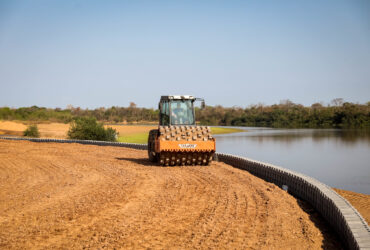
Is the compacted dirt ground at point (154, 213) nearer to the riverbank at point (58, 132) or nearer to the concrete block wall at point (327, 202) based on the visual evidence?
the concrete block wall at point (327, 202)

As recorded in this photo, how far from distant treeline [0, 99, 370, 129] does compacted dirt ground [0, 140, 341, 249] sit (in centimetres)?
6866

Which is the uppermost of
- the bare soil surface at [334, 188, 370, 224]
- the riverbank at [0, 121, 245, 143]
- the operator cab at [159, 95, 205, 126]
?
the operator cab at [159, 95, 205, 126]

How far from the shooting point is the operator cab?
52.1ft

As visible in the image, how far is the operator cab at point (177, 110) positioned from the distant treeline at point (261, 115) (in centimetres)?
6427

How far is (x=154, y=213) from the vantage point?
305 inches

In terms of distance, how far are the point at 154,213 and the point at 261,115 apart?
4070 inches

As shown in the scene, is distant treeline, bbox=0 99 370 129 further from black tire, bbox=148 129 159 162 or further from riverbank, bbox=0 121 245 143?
black tire, bbox=148 129 159 162

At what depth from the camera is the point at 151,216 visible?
752 centimetres

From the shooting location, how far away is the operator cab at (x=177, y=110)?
1588cm

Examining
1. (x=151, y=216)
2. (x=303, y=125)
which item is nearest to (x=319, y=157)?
(x=151, y=216)

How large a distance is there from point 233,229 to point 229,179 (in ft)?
17.4

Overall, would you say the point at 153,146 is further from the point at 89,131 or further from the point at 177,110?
the point at 89,131

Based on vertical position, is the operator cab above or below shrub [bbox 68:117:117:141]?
above

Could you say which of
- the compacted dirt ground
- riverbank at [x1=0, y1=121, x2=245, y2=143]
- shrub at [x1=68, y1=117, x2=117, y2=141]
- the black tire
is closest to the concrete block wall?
the compacted dirt ground
